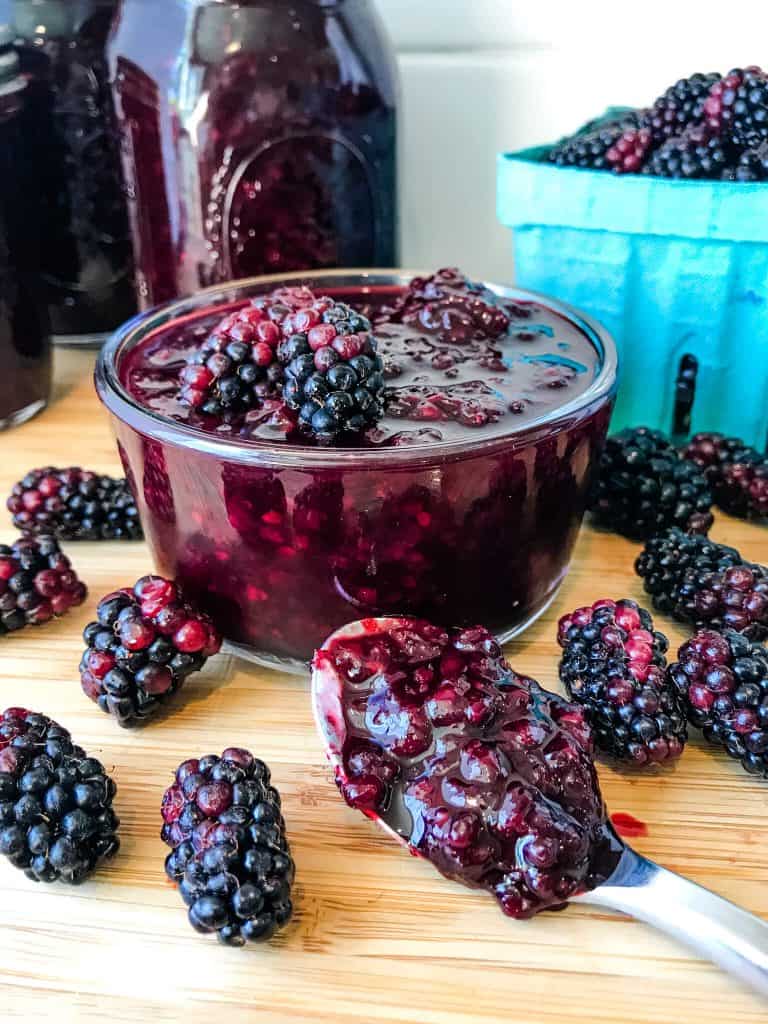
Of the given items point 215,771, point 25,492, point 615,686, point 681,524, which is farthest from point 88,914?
point 681,524

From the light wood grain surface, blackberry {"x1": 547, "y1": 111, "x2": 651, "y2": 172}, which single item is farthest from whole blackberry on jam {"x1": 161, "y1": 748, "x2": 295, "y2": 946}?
blackberry {"x1": 547, "y1": 111, "x2": 651, "y2": 172}

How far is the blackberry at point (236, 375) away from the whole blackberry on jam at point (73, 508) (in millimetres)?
319

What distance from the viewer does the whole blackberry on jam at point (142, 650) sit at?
0.76 meters

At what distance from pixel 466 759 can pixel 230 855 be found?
165 millimetres

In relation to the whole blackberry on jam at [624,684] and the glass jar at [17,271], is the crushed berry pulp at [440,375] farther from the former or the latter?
the glass jar at [17,271]

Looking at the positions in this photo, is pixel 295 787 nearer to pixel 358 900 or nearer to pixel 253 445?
pixel 358 900

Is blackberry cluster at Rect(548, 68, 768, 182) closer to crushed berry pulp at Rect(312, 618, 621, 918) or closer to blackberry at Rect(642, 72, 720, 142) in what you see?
blackberry at Rect(642, 72, 720, 142)

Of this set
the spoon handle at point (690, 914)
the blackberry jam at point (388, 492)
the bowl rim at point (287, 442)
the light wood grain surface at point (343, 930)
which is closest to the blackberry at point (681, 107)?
the bowl rim at point (287, 442)

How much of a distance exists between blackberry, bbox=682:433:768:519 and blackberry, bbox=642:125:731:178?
305mm

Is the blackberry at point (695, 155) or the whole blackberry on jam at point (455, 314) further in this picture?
the blackberry at point (695, 155)

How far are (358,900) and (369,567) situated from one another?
0.25 m

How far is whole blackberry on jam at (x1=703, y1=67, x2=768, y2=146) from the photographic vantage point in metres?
0.96

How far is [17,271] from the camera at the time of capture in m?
1.23

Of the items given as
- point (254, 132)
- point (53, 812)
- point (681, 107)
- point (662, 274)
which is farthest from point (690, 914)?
point (254, 132)
